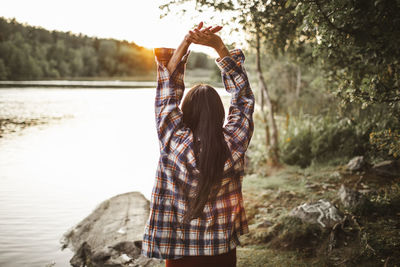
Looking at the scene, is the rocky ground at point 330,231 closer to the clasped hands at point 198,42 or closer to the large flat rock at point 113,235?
the large flat rock at point 113,235

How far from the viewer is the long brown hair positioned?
4.76 feet

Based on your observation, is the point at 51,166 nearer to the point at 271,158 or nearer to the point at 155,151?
the point at 155,151

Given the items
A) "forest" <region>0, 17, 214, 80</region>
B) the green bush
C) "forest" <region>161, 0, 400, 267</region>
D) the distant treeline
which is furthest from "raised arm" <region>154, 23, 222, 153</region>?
the distant treeline

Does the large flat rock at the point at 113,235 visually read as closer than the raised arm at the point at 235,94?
No

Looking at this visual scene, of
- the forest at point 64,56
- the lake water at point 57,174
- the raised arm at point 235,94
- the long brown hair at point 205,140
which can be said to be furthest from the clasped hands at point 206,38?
the forest at point 64,56

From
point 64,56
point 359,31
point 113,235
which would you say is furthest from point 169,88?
point 64,56

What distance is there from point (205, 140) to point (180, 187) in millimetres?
271

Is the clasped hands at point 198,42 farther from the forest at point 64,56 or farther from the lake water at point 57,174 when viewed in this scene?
the forest at point 64,56

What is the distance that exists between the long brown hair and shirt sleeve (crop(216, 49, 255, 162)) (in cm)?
9

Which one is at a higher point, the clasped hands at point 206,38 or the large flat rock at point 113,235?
the clasped hands at point 206,38

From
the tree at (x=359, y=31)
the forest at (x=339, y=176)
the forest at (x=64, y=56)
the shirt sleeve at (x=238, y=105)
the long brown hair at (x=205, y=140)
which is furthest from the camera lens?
the forest at (x=64, y=56)

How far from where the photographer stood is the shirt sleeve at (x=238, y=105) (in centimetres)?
159

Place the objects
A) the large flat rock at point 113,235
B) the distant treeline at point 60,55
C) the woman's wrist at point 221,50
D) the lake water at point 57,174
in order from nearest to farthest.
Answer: the woman's wrist at point 221,50
the large flat rock at point 113,235
the lake water at point 57,174
the distant treeline at point 60,55

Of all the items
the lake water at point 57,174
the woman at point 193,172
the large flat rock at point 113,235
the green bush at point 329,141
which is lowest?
the lake water at point 57,174
